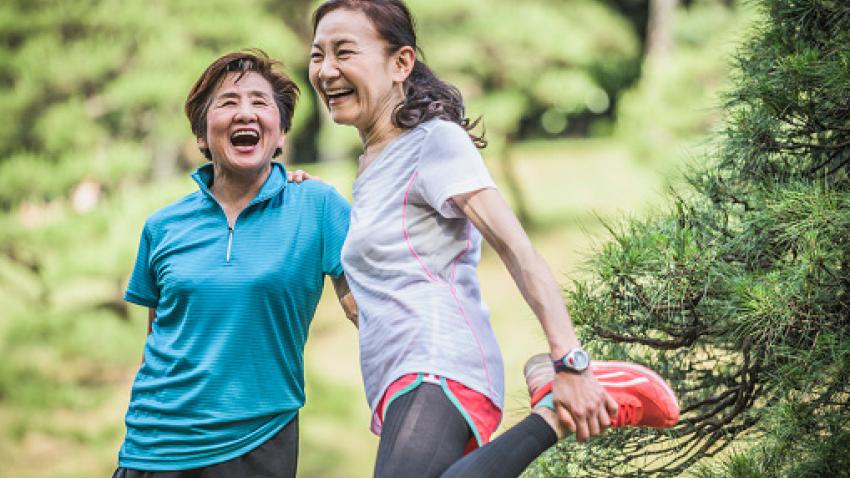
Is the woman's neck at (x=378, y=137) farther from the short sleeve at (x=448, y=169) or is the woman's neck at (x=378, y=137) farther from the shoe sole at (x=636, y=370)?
the shoe sole at (x=636, y=370)

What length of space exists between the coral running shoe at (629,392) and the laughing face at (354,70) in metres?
0.35

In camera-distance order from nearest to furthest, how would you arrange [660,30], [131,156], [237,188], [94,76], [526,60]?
1. [237,188]
2. [131,156]
3. [94,76]
4. [526,60]
5. [660,30]

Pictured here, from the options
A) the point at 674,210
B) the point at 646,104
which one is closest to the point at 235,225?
the point at 674,210

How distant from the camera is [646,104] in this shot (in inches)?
207

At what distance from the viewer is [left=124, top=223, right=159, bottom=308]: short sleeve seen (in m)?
1.44

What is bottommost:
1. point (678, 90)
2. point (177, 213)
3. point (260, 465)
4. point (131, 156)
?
point (260, 465)

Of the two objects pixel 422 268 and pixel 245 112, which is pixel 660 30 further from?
pixel 422 268

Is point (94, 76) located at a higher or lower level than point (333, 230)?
higher

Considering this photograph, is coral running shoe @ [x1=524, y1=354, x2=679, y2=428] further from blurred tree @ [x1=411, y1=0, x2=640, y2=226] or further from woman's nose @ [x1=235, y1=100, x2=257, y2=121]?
blurred tree @ [x1=411, y1=0, x2=640, y2=226]

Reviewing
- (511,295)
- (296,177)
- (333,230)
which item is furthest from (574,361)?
(511,295)

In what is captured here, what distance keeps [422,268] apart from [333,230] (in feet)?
1.01

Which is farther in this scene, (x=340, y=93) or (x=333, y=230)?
(x=333, y=230)

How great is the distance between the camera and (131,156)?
4.75 m

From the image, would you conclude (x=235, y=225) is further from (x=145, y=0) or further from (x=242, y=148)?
(x=145, y=0)
